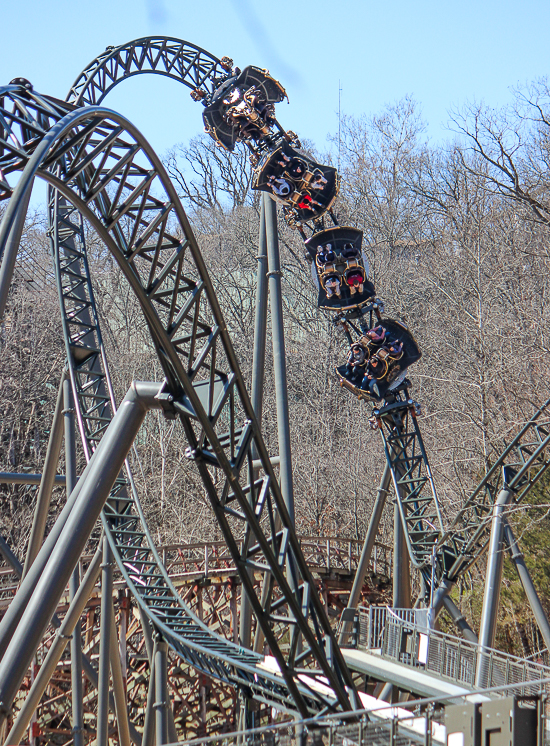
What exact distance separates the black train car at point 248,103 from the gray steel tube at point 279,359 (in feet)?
6.70

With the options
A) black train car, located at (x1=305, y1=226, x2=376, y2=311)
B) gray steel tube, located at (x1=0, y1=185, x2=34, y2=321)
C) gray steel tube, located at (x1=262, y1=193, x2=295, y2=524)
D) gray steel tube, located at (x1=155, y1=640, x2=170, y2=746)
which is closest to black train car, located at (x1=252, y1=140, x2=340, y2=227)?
black train car, located at (x1=305, y1=226, x2=376, y2=311)

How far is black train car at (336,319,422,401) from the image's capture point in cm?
1208

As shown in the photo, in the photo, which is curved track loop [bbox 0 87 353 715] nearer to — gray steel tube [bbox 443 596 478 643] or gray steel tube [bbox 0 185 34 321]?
gray steel tube [bbox 0 185 34 321]

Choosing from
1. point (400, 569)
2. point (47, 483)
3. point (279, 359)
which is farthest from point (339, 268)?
point (47, 483)

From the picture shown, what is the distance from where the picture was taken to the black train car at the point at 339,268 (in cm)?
1223

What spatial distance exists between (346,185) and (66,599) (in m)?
19.4

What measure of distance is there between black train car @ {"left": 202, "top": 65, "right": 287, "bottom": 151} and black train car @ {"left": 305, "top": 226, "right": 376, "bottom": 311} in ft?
6.48

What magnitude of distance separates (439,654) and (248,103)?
339 inches

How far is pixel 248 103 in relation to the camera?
12.3 metres

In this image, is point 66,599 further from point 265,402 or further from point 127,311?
point 127,311

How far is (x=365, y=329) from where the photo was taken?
12.4m

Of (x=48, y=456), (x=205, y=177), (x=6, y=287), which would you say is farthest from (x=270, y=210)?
(x=205, y=177)

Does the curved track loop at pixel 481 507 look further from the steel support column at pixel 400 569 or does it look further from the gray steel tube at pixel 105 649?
the gray steel tube at pixel 105 649

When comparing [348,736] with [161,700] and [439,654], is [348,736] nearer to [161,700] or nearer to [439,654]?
[161,700]
